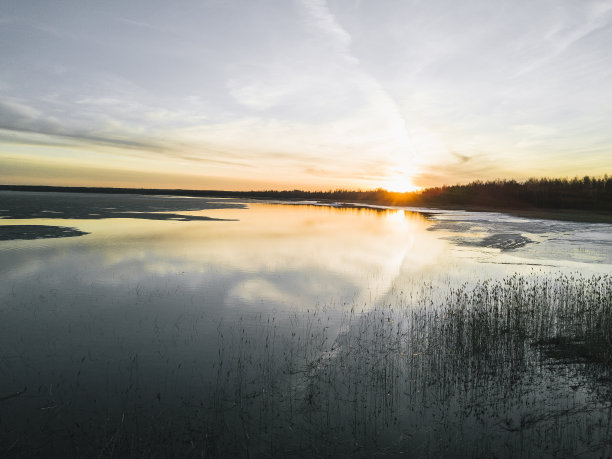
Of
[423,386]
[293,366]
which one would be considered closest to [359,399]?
[423,386]

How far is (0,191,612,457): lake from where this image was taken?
6.97 m

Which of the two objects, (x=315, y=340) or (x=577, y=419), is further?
(x=315, y=340)

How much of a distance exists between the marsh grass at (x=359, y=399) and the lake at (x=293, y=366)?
4cm

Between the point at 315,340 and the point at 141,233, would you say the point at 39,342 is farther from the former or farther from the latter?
the point at 141,233

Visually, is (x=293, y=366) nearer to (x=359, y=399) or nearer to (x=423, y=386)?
(x=359, y=399)

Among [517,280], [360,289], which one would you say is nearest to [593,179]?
[517,280]

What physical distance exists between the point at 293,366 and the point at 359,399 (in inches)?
86.9

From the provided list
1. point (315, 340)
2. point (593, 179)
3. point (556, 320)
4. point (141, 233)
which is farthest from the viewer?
point (593, 179)

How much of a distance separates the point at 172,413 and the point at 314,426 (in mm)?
2969

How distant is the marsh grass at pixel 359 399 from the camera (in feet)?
22.2

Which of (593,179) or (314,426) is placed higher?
(593,179)

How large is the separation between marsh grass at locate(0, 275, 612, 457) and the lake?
4cm

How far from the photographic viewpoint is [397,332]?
12398mm

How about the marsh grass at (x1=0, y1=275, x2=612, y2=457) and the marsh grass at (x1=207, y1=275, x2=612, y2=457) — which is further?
the marsh grass at (x1=207, y1=275, x2=612, y2=457)
